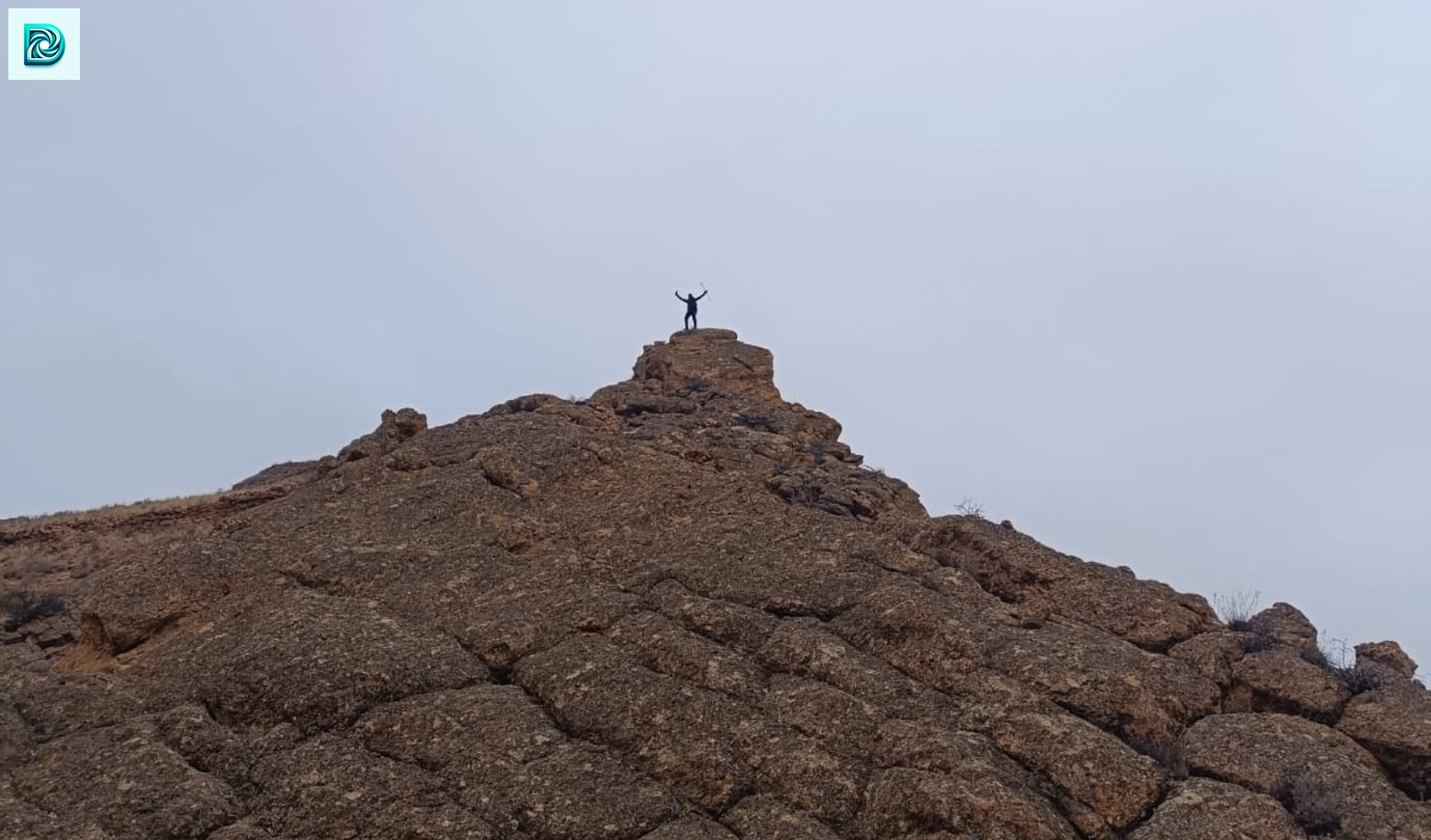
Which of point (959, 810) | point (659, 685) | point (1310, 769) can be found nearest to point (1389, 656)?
point (1310, 769)

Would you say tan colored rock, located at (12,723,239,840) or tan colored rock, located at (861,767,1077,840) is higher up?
tan colored rock, located at (12,723,239,840)

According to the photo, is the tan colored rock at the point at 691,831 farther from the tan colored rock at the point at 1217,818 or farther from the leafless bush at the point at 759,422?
the leafless bush at the point at 759,422

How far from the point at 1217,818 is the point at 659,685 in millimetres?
6417

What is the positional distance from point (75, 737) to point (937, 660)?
10.5 m

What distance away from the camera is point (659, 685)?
47.5ft

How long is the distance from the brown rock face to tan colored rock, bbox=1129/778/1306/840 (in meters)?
0.04

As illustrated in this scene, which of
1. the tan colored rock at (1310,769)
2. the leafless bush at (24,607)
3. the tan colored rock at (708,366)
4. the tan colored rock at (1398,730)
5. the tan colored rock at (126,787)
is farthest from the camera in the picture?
the tan colored rock at (708,366)

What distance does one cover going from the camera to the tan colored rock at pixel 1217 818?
40.4ft

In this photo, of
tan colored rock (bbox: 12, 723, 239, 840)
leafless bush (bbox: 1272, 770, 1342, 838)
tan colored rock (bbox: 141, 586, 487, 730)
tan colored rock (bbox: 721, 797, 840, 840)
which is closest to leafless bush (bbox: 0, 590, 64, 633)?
tan colored rock (bbox: 141, 586, 487, 730)

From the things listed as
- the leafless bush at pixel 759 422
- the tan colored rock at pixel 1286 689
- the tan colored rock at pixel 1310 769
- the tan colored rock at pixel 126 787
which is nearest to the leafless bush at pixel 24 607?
the tan colored rock at pixel 126 787

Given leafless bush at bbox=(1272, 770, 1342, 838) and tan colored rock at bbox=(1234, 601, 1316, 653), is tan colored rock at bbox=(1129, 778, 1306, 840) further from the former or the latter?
tan colored rock at bbox=(1234, 601, 1316, 653)

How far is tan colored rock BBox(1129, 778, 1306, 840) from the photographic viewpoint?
12312mm

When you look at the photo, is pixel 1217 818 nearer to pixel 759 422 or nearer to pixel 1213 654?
pixel 1213 654

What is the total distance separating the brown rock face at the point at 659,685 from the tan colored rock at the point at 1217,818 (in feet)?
0.12
